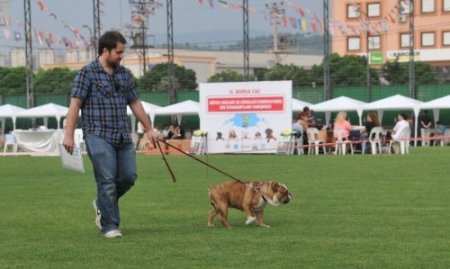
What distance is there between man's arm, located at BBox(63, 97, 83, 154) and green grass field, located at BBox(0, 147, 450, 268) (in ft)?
3.06

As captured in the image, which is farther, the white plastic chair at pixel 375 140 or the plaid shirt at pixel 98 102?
the white plastic chair at pixel 375 140

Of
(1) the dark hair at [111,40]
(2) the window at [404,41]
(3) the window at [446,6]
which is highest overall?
(3) the window at [446,6]

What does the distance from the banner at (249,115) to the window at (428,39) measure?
79301 millimetres

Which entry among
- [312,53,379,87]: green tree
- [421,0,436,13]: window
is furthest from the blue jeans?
[421,0,436,13]: window

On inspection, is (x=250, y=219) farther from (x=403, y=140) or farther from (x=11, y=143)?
(x=11, y=143)

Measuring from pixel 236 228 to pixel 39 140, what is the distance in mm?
26911

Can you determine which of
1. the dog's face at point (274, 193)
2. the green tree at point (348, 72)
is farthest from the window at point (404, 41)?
the dog's face at point (274, 193)

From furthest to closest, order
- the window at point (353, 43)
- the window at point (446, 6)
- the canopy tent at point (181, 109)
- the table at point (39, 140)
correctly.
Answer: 1. the window at point (353, 43)
2. the window at point (446, 6)
3. the canopy tent at point (181, 109)
4. the table at point (39, 140)

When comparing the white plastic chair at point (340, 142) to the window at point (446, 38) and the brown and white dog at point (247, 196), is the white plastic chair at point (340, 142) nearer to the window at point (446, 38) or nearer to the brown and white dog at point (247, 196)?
the brown and white dog at point (247, 196)

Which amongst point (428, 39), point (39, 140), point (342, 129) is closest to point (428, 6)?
point (428, 39)

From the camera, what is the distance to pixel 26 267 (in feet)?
23.2

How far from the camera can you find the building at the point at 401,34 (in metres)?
104

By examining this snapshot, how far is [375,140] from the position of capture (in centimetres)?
3075

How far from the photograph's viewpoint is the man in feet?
28.4
